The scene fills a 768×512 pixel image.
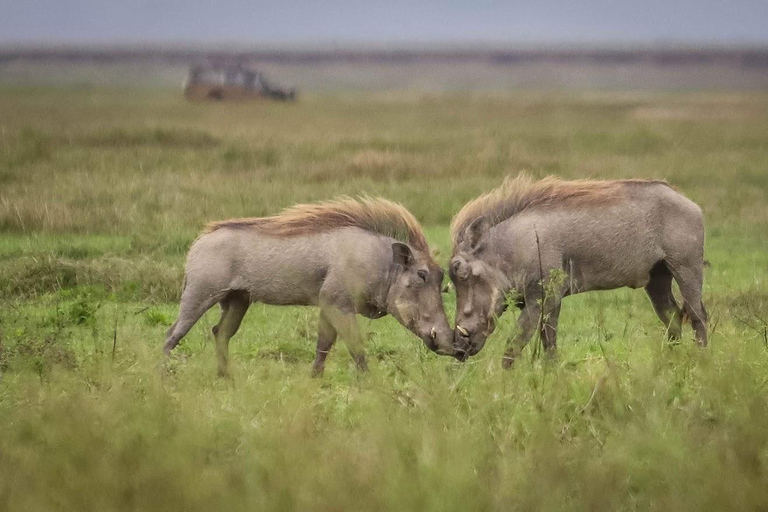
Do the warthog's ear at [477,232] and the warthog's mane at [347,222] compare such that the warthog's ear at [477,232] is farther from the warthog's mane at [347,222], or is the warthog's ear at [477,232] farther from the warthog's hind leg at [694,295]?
the warthog's hind leg at [694,295]

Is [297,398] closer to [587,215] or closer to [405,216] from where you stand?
[405,216]

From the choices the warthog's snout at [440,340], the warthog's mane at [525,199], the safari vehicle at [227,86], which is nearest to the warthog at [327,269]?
the warthog's snout at [440,340]

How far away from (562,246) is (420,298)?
1.00 metres

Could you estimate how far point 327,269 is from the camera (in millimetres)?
7371

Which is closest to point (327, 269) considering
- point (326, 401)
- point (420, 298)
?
point (420, 298)

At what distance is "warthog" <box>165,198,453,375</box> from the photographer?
7.25m

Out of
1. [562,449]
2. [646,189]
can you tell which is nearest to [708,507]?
[562,449]

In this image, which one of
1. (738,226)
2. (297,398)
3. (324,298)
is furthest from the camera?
(738,226)

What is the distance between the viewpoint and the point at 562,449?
17.8 feet

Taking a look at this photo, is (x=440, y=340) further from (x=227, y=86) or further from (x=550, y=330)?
(x=227, y=86)

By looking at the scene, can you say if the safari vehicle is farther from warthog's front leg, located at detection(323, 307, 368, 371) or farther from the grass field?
warthog's front leg, located at detection(323, 307, 368, 371)

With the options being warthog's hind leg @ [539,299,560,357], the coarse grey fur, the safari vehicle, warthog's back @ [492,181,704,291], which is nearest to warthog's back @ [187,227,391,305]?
the coarse grey fur

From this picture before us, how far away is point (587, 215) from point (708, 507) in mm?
3303

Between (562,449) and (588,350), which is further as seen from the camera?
(588,350)
